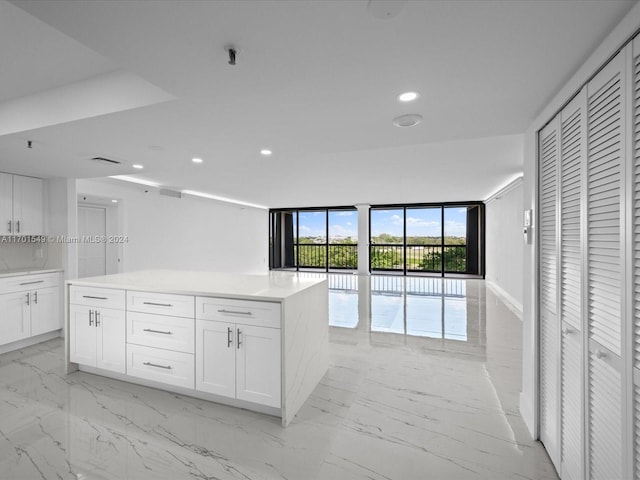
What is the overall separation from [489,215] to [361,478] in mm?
8280

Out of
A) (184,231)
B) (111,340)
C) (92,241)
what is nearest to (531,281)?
(111,340)

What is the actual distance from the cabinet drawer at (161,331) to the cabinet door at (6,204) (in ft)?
8.49

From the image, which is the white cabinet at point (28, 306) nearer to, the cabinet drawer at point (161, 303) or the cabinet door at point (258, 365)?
the cabinet drawer at point (161, 303)

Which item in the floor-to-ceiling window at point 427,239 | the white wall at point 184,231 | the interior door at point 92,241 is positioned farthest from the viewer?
the floor-to-ceiling window at point 427,239

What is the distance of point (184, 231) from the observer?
24.1 ft

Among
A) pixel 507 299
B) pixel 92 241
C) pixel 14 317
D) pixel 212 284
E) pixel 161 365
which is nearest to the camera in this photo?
pixel 161 365

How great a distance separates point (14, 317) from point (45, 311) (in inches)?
13.2

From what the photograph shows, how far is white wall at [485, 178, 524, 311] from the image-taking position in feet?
18.1

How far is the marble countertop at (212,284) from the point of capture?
2.32 m

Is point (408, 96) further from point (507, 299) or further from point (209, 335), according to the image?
point (507, 299)

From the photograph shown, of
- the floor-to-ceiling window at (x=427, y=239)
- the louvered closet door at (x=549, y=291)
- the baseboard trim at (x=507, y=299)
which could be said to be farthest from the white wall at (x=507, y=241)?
the louvered closet door at (x=549, y=291)

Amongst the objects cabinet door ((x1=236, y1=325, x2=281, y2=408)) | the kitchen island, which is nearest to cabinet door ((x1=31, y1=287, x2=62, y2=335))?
the kitchen island

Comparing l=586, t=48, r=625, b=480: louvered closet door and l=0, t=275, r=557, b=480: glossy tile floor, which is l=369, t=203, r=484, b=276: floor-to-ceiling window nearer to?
l=0, t=275, r=557, b=480: glossy tile floor

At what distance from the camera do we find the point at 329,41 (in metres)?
1.27
